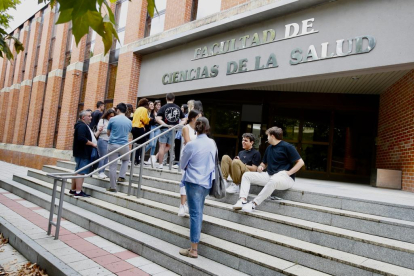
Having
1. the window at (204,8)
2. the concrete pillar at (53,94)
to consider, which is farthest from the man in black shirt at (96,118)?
the concrete pillar at (53,94)

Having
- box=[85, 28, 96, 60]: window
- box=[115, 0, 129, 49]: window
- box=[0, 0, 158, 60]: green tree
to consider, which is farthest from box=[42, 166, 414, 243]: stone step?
box=[85, 28, 96, 60]: window

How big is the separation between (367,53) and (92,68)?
39.4 ft

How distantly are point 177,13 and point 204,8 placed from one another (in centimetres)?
111

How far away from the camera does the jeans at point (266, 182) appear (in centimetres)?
409

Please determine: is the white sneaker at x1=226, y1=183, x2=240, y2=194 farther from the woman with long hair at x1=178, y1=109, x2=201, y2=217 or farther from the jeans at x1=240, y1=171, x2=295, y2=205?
the woman with long hair at x1=178, y1=109, x2=201, y2=217

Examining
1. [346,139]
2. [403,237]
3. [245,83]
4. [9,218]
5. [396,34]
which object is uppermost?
[396,34]

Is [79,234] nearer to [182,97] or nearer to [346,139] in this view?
[182,97]

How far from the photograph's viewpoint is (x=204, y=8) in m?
9.42

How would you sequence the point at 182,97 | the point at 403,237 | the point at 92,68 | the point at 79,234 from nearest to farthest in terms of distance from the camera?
the point at 403,237 < the point at 79,234 < the point at 182,97 < the point at 92,68

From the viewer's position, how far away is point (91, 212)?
5.58m

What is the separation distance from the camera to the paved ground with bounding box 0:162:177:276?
3.51 metres

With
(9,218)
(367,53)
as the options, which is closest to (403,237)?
(367,53)

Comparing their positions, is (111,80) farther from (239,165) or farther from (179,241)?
(179,241)

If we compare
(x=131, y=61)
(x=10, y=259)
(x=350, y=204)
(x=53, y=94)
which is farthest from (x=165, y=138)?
(x=53, y=94)
